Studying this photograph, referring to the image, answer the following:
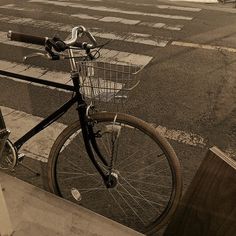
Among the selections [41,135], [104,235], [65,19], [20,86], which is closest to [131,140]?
[41,135]

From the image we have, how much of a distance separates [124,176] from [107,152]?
393 millimetres

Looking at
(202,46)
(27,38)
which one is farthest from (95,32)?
(27,38)

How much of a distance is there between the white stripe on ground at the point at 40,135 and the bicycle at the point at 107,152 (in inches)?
11.8

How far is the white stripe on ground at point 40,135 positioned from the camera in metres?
3.93

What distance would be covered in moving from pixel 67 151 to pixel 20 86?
2.03m

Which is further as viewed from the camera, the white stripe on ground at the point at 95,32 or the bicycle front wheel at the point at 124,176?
the white stripe on ground at the point at 95,32

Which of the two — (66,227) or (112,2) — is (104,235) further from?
(112,2)

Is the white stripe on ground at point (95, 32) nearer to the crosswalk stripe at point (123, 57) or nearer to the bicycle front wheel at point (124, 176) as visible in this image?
the crosswalk stripe at point (123, 57)

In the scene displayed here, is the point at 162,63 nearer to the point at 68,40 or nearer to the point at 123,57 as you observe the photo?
the point at 123,57

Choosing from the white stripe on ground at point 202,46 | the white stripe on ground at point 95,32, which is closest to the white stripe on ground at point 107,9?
the white stripe on ground at point 95,32

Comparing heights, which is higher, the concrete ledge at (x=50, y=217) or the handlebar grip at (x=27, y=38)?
the handlebar grip at (x=27, y=38)

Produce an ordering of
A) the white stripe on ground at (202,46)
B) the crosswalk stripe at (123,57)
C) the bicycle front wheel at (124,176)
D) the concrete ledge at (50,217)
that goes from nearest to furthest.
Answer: the bicycle front wheel at (124,176)
the concrete ledge at (50,217)
the crosswalk stripe at (123,57)
the white stripe on ground at (202,46)

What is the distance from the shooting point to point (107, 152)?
10.9ft

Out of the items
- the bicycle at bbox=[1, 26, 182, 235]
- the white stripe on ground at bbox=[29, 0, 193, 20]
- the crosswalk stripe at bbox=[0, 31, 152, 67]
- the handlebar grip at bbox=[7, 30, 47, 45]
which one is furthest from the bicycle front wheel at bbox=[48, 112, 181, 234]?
the white stripe on ground at bbox=[29, 0, 193, 20]
